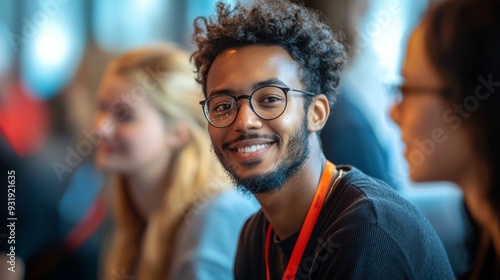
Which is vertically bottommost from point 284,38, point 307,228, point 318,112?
point 307,228

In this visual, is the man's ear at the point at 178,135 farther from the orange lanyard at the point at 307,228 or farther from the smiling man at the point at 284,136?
the orange lanyard at the point at 307,228

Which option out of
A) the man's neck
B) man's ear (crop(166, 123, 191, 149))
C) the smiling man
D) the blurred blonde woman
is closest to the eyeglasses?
the smiling man

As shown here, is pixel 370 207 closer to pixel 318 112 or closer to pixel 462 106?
pixel 318 112

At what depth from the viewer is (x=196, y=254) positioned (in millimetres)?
2064

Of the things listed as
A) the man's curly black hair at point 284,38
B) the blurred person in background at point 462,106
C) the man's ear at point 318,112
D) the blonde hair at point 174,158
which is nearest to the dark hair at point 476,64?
the blurred person in background at point 462,106

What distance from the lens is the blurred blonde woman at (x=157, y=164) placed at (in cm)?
217

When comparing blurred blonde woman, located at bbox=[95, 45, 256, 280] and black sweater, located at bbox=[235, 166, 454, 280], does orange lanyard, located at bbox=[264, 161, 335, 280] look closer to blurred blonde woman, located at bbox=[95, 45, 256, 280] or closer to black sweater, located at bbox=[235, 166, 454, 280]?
black sweater, located at bbox=[235, 166, 454, 280]

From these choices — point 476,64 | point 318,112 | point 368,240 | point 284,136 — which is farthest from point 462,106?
point 368,240

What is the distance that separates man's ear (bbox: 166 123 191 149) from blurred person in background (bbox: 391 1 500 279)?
74 cm

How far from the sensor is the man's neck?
1.38 meters

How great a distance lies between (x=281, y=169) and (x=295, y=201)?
10 centimetres

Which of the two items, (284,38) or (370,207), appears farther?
(284,38)

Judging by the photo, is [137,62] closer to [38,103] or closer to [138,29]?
[138,29]

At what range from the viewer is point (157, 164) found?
7.52ft
